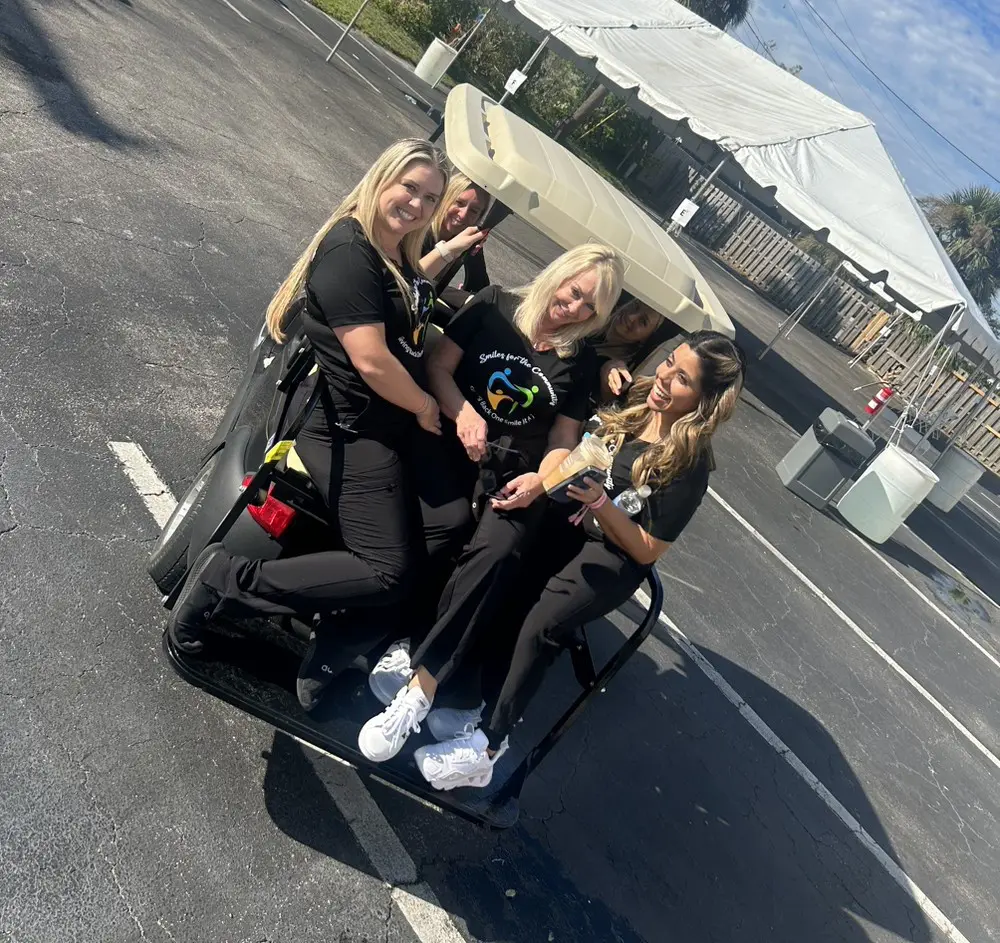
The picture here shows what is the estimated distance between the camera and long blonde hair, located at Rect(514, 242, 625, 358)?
287 centimetres

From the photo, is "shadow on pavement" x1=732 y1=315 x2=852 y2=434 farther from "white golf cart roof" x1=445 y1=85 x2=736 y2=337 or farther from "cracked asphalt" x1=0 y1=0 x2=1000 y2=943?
"white golf cart roof" x1=445 y1=85 x2=736 y2=337

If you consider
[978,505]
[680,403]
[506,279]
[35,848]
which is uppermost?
[978,505]

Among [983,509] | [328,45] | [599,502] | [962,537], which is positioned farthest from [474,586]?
[328,45]

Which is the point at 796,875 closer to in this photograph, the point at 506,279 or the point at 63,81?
the point at 506,279

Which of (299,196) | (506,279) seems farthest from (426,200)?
(506,279)

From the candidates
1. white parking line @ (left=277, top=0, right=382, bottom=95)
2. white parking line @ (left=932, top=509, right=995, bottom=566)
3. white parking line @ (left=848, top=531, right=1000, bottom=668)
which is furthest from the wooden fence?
white parking line @ (left=848, top=531, right=1000, bottom=668)

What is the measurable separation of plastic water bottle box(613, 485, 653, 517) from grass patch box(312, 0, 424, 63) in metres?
20.3

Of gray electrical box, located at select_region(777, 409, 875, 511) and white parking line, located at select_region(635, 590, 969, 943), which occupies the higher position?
gray electrical box, located at select_region(777, 409, 875, 511)

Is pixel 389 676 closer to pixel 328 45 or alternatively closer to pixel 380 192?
pixel 380 192

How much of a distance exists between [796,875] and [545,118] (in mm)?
24399

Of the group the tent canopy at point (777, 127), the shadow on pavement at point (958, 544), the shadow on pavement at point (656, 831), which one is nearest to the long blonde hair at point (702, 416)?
the shadow on pavement at point (656, 831)

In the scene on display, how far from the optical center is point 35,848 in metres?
2.37

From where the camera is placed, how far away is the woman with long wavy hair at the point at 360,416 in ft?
8.55

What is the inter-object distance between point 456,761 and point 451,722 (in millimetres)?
179
